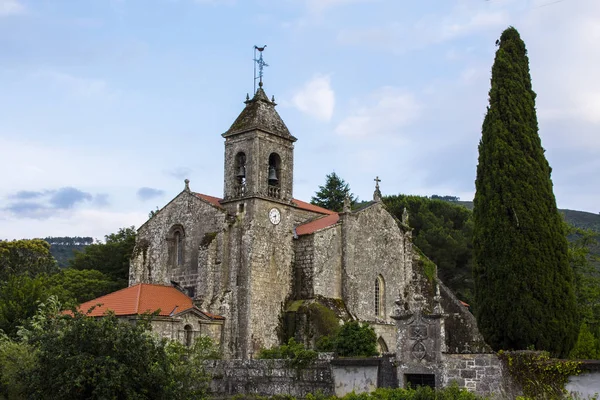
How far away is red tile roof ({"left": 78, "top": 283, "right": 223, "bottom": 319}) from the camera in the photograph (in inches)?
1490

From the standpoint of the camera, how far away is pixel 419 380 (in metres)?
25.3

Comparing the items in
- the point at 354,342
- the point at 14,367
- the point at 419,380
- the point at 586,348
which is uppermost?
the point at 354,342

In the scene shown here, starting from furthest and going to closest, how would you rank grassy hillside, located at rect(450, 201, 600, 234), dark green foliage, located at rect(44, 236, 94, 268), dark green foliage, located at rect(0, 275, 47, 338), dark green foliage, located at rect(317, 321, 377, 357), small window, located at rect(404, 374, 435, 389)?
1. dark green foliage, located at rect(44, 236, 94, 268)
2. grassy hillside, located at rect(450, 201, 600, 234)
3. dark green foliage, located at rect(0, 275, 47, 338)
4. dark green foliage, located at rect(317, 321, 377, 357)
5. small window, located at rect(404, 374, 435, 389)

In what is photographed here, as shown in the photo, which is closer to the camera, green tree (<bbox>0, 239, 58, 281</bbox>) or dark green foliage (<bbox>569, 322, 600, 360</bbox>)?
dark green foliage (<bbox>569, 322, 600, 360</bbox>)

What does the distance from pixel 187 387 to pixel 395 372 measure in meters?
7.81

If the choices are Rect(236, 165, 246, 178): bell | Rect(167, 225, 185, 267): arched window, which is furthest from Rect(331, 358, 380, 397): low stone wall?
Rect(167, 225, 185, 267): arched window

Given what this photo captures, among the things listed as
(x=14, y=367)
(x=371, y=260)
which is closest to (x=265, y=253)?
(x=371, y=260)

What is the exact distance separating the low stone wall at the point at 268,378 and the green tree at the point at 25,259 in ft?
94.5

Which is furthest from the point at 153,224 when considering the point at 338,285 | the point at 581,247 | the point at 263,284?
the point at 581,247

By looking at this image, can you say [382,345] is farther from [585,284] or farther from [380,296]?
[585,284]

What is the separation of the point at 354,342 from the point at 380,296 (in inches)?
490

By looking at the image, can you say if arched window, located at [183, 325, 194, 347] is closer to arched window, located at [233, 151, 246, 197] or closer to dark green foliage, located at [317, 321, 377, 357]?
dark green foliage, located at [317, 321, 377, 357]

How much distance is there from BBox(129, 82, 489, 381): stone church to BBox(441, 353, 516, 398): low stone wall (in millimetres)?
14201

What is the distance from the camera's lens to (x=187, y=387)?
21.3 m
